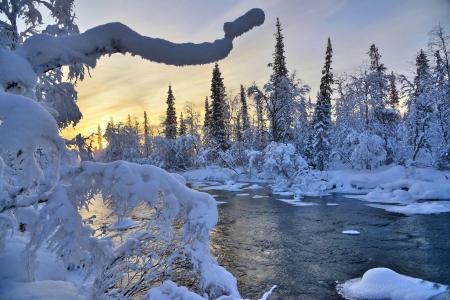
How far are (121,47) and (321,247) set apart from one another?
28.3ft

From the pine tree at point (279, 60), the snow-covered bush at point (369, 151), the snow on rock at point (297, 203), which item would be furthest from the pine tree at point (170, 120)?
the snow on rock at point (297, 203)

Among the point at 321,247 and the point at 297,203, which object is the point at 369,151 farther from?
the point at 321,247

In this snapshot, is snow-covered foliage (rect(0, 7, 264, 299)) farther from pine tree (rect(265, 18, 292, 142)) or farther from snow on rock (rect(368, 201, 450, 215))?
pine tree (rect(265, 18, 292, 142))

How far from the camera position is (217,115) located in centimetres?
4022

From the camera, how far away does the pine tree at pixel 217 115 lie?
39438 mm

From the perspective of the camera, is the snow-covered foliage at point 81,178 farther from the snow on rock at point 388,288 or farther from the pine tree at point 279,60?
the pine tree at point 279,60

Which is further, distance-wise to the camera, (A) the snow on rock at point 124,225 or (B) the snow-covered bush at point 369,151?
(B) the snow-covered bush at point 369,151

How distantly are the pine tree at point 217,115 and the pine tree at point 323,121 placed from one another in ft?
46.6

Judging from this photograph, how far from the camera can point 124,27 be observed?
2.26 meters

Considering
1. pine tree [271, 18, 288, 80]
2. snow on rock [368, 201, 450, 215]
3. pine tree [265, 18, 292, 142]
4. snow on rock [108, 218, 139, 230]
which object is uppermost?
pine tree [271, 18, 288, 80]

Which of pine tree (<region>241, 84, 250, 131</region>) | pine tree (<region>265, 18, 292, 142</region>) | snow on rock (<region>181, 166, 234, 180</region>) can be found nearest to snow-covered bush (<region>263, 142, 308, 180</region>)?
pine tree (<region>265, 18, 292, 142</region>)

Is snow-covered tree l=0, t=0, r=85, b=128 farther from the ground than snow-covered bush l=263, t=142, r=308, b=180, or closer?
farther from the ground

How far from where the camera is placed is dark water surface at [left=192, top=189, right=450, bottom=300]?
6688 mm

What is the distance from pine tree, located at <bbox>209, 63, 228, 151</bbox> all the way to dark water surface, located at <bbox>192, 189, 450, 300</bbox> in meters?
25.5
